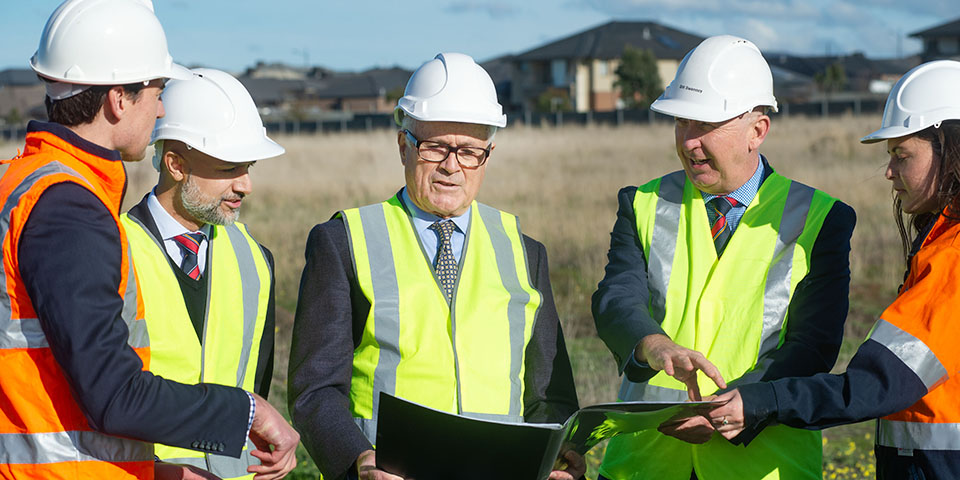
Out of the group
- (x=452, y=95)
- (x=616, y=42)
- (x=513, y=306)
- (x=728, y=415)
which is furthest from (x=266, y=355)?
(x=616, y=42)

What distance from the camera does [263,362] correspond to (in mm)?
3438

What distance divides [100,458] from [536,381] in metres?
1.46

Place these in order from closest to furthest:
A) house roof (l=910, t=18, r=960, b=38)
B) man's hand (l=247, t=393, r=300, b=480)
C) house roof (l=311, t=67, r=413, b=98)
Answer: man's hand (l=247, t=393, r=300, b=480), house roof (l=910, t=18, r=960, b=38), house roof (l=311, t=67, r=413, b=98)

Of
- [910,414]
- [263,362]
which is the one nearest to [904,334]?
[910,414]

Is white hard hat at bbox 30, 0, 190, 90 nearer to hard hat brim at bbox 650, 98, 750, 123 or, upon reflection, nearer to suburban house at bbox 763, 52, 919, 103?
hard hat brim at bbox 650, 98, 750, 123

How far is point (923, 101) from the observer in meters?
2.98

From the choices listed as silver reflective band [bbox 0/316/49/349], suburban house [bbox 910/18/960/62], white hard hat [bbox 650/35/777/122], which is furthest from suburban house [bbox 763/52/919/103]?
silver reflective band [bbox 0/316/49/349]

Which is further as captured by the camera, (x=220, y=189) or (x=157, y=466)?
(x=220, y=189)

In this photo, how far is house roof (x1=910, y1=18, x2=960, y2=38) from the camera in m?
56.7

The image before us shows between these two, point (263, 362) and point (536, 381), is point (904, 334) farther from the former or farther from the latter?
point (263, 362)

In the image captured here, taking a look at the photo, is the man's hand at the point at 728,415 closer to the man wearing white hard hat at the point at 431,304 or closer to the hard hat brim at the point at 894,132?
the man wearing white hard hat at the point at 431,304

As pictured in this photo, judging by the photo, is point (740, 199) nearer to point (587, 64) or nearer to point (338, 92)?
point (587, 64)

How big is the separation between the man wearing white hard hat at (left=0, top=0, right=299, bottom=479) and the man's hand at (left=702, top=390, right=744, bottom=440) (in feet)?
4.40

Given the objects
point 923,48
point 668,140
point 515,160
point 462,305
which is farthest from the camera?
point 923,48
